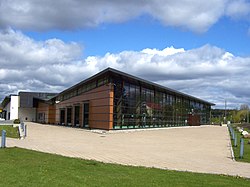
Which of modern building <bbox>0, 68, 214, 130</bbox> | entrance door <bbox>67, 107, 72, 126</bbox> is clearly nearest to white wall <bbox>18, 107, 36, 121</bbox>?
modern building <bbox>0, 68, 214, 130</bbox>

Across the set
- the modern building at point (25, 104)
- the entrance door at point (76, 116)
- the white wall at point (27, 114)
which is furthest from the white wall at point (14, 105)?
the entrance door at point (76, 116)

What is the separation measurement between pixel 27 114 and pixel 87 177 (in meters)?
75.3

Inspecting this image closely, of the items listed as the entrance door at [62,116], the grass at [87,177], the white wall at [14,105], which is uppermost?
the white wall at [14,105]

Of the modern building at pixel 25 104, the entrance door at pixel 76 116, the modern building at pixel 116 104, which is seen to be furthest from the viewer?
the modern building at pixel 25 104

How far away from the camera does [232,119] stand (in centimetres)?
11762

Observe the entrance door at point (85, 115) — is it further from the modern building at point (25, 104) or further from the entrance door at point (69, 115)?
the modern building at point (25, 104)

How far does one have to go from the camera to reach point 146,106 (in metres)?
47.2

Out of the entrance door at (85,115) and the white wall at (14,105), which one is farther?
the white wall at (14,105)

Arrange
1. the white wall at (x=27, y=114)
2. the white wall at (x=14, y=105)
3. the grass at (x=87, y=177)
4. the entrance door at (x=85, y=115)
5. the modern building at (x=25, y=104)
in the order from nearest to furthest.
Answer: the grass at (x=87, y=177) < the entrance door at (x=85, y=115) < the modern building at (x=25, y=104) < the white wall at (x=14, y=105) < the white wall at (x=27, y=114)

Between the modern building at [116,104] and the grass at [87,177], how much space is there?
2702 centimetres

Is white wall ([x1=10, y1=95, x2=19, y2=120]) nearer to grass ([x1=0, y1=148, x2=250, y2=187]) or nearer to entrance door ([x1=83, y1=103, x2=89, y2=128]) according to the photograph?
entrance door ([x1=83, y1=103, x2=89, y2=128])

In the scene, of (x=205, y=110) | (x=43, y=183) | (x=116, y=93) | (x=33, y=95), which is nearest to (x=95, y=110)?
(x=116, y=93)

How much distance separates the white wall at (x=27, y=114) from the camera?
7950 cm

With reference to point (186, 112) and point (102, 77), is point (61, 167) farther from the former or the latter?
point (186, 112)
